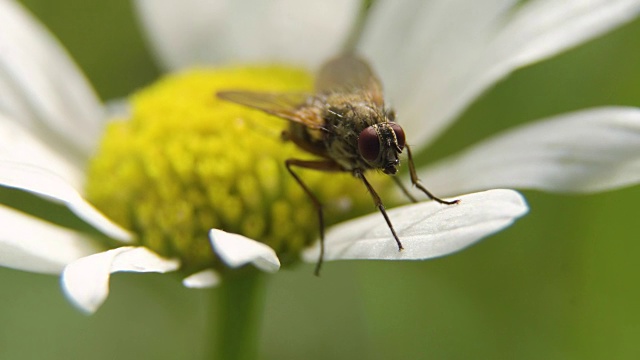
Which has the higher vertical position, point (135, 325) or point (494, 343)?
point (135, 325)

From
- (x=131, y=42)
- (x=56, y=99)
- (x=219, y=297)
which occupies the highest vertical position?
(x=131, y=42)

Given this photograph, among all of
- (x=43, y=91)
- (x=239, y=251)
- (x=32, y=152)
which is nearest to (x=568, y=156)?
(x=239, y=251)

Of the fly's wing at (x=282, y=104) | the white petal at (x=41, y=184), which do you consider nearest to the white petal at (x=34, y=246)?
the white petal at (x=41, y=184)

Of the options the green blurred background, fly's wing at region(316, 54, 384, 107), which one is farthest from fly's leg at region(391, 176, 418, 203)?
the green blurred background

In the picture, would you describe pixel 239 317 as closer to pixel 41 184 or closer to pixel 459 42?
pixel 41 184

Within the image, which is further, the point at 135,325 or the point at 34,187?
the point at 135,325

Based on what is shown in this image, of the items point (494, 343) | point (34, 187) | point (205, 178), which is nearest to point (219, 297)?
point (205, 178)

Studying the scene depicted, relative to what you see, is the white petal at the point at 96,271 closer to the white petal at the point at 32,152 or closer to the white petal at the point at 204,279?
the white petal at the point at 204,279

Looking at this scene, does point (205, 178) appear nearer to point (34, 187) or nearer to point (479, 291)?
point (34, 187)
